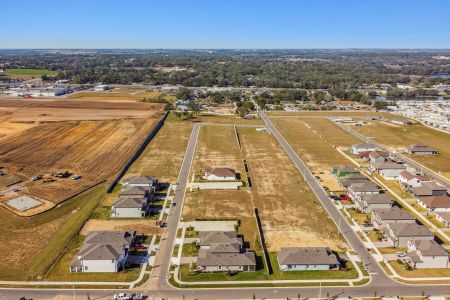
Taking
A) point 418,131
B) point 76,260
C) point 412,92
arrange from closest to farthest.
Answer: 1. point 76,260
2. point 418,131
3. point 412,92

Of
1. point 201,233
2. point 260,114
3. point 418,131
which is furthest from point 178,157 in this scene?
point 418,131

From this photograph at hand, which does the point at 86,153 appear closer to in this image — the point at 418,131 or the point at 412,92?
the point at 418,131

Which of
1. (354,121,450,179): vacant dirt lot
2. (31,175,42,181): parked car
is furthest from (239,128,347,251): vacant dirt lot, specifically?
(31,175,42,181): parked car

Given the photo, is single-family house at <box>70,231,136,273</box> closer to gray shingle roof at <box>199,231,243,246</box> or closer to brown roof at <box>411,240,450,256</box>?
gray shingle roof at <box>199,231,243,246</box>

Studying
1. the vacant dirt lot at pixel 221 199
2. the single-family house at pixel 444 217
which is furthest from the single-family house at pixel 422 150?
the vacant dirt lot at pixel 221 199

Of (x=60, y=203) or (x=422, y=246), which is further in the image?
(x=60, y=203)
